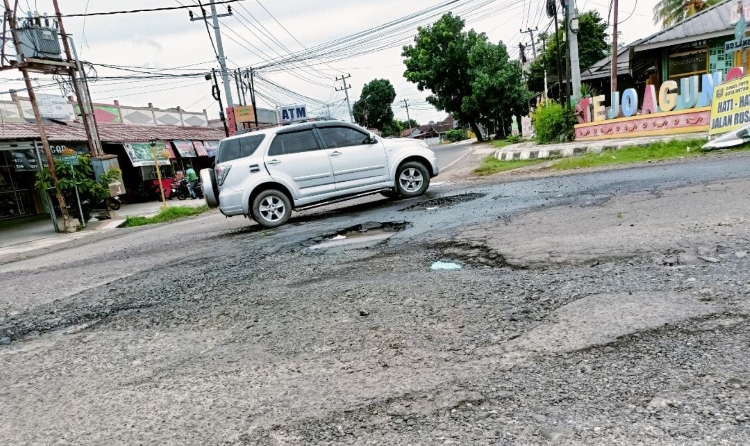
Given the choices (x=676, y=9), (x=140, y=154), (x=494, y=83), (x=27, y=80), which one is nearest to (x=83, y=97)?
(x=27, y=80)

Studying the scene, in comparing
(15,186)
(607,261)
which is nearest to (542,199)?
(607,261)

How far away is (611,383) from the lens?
2.16 meters

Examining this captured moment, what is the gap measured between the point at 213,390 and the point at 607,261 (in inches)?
123

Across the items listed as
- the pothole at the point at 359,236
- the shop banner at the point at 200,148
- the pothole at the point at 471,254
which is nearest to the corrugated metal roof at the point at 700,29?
the pothole at the point at 359,236

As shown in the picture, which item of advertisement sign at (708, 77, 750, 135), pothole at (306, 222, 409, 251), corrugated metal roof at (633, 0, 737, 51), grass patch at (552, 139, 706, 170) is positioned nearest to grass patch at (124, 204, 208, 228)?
pothole at (306, 222, 409, 251)

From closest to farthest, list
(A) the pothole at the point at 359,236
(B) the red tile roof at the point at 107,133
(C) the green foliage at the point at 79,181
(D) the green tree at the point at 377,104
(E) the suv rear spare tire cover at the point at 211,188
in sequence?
(A) the pothole at the point at 359,236 → (E) the suv rear spare tire cover at the point at 211,188 → (C) the green foliage at the point at 79,181 → (B) the red tile roof at the point at 107,133 → (D) the green tree at the point at 377,104

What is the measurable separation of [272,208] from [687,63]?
19.3m

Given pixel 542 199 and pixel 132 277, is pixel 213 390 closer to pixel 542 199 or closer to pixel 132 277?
pixel 132 277

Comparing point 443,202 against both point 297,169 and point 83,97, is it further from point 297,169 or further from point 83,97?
point 83,97

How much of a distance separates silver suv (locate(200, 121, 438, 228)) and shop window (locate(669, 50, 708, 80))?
16.4 m

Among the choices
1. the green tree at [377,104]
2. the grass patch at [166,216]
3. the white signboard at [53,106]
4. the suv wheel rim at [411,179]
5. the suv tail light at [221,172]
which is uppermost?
the green tree at [377,104]

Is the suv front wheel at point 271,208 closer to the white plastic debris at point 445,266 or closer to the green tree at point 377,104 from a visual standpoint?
the white plastic debris at point 445,266

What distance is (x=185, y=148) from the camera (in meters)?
26.2

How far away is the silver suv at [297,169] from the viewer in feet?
26.8
